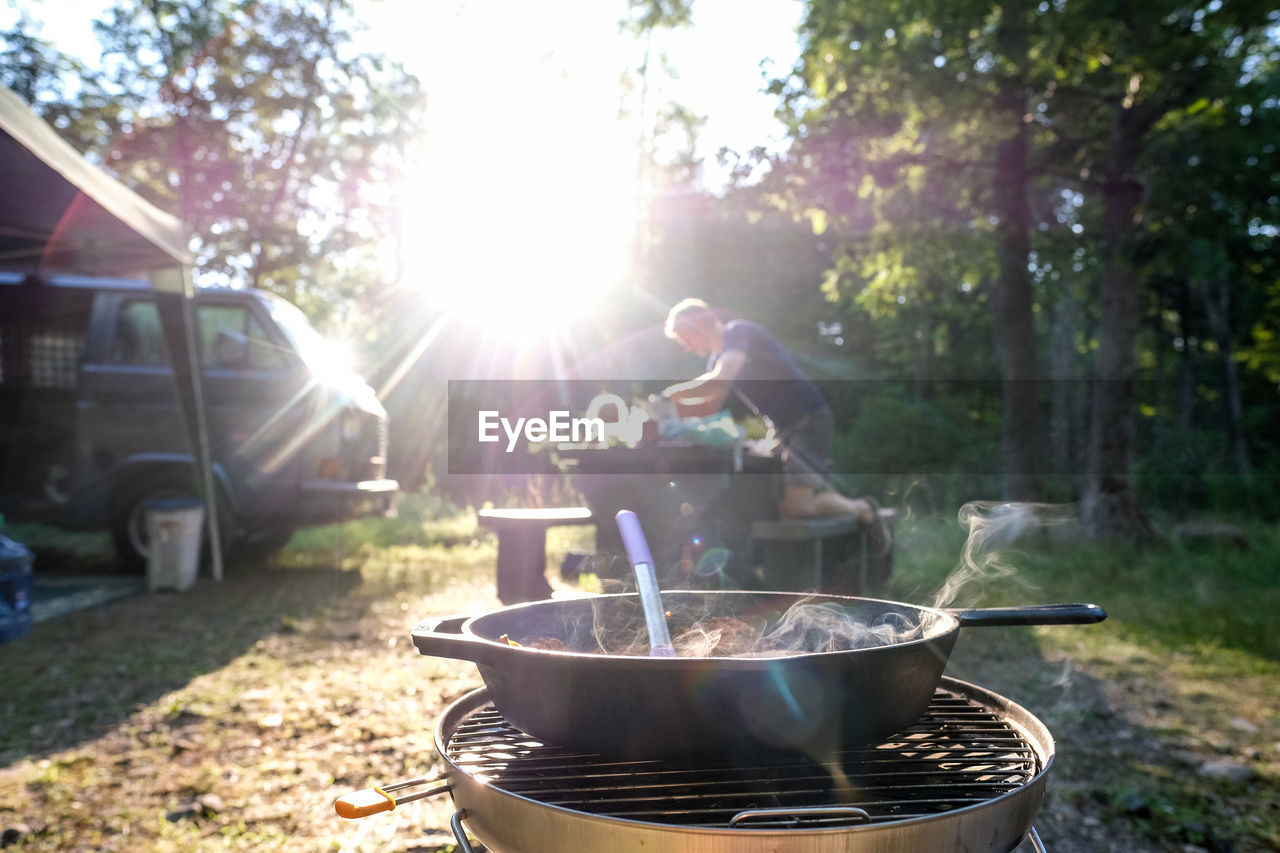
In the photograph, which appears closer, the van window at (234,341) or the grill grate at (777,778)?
the grill grate at (777,778)

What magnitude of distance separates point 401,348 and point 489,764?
14.5 meters

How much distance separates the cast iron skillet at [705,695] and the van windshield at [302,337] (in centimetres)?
563

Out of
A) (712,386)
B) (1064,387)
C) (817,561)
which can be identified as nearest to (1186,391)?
(1064,387)

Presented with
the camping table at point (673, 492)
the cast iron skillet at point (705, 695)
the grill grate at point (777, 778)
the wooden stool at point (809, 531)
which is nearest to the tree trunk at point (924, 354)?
the wooden stool at point (809, 531)

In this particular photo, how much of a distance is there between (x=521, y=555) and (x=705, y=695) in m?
1.93

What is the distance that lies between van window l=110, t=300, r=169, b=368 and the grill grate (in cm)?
612

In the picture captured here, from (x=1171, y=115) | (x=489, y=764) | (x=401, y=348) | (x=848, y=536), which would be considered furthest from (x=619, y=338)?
(x=489, y=764)

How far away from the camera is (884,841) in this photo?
1032 millimetres

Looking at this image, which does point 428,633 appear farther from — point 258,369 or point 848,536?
point 258,369

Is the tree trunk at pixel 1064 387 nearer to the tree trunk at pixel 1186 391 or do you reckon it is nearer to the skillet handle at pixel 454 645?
the tree trunk at pixel 1186 391

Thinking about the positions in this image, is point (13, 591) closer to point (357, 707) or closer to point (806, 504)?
point (357, 707)

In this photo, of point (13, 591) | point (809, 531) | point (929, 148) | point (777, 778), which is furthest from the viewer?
point (929, 148)

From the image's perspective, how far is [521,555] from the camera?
2975 millimetres

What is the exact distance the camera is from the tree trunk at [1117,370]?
27.6ft
